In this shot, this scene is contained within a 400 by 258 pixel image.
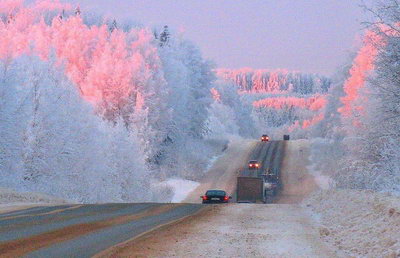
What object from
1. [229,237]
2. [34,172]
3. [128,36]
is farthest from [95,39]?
[229,237]

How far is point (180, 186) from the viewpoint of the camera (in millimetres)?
61750

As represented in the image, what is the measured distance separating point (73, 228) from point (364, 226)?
6.75 m

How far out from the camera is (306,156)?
8150 cm

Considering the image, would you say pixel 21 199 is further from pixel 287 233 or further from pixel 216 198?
pixel 216 198

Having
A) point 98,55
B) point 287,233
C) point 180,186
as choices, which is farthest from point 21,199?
point 98,55

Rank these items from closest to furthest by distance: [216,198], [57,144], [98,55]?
[216,198]
[57,144]
[98,55]

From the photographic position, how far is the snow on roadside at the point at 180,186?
56944 millimetres

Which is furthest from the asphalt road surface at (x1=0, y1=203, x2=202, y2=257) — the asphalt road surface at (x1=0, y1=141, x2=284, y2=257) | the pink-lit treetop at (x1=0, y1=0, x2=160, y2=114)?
the pink-lit treetop at (x1=0, y1=0, x2=160, y2=114)

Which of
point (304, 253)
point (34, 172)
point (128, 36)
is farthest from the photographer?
point (128, 36)

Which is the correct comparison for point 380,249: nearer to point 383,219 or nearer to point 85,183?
point 383,219

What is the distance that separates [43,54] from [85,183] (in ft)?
107

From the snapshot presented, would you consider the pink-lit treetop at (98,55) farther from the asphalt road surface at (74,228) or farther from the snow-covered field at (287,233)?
the snow-covered field at (287,233)

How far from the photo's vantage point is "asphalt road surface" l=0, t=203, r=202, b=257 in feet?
36.1

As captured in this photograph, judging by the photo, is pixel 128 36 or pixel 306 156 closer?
pixel 128 36
